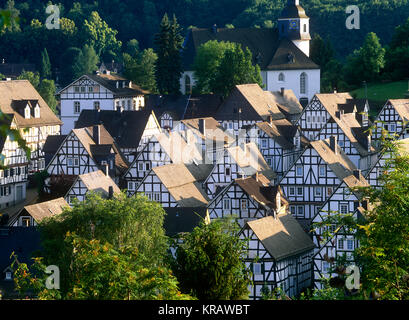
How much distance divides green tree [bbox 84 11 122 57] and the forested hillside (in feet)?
7.59

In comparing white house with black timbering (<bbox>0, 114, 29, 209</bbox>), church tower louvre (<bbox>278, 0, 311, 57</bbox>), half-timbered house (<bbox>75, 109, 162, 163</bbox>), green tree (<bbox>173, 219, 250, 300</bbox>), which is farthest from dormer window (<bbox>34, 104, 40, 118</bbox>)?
green tree (<bbox>173, 219, 250, 300</bbox>)

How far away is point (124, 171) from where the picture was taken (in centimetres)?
5875

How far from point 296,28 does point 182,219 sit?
56107 millimetres

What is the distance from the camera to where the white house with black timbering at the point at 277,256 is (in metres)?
42.3

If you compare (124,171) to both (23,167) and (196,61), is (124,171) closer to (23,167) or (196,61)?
(23,167)

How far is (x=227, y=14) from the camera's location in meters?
145

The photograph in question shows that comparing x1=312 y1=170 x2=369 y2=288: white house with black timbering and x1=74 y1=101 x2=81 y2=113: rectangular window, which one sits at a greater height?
x1=74 y1=101 x2=81 y2=113: rectangular window

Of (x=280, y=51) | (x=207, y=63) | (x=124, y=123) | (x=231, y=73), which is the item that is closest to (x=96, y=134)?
(x=124, y=123)

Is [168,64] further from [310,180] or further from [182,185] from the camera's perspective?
[182,185]

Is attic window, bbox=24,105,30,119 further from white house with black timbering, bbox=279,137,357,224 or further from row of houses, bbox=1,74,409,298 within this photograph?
white house with black timbering, bbox=279,137,357,224

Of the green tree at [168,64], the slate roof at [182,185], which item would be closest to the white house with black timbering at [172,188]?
the slate roof at [182,185]

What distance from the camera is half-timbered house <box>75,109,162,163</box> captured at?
66.7 metres
